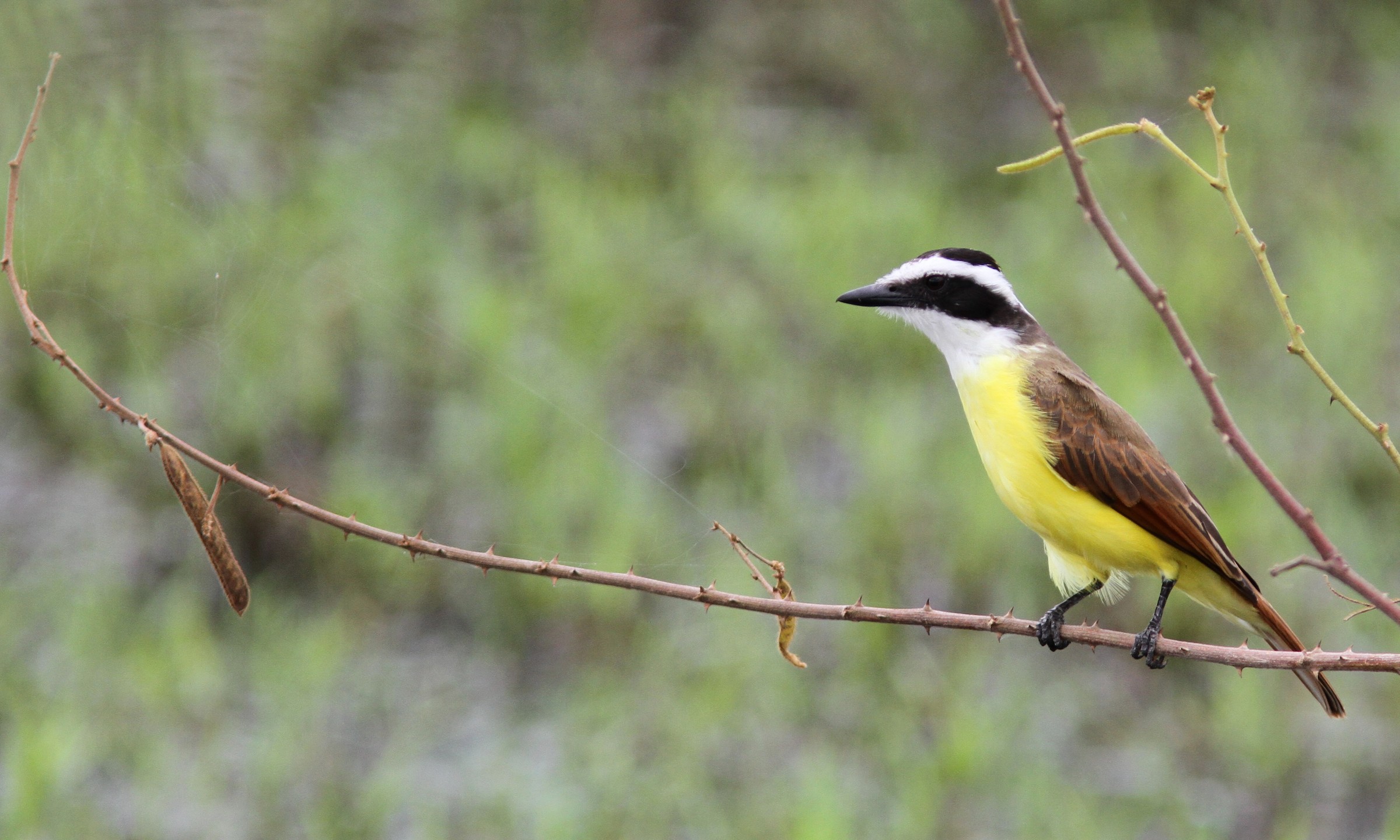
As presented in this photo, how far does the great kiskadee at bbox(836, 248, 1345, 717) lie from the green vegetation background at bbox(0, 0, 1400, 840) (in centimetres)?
65

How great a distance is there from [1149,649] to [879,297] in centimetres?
81

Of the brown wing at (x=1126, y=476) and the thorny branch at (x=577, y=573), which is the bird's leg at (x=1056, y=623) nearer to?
the brown wing at (x=1126, y=476)

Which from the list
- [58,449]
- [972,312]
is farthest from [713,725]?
[58,449]

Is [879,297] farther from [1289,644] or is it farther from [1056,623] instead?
[1289,644]

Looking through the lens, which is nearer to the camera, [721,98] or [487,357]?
[487,357]

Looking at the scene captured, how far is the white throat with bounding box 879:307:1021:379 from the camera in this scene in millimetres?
2869

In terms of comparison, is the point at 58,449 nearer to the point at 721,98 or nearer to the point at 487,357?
the point at 487,357

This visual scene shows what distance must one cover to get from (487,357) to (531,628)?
122cm

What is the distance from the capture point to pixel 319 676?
4.73m

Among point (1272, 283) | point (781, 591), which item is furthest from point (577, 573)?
point (1272, 283)

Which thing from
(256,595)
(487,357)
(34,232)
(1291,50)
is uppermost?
(34,232)

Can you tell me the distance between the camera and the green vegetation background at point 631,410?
4.48m

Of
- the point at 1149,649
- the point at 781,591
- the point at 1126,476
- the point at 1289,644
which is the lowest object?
the point at 1289,644

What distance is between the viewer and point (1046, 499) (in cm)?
269
